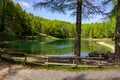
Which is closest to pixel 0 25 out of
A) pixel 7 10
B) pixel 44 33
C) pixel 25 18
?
pixel 7 10

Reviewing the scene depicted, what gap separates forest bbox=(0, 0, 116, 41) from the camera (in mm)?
62897

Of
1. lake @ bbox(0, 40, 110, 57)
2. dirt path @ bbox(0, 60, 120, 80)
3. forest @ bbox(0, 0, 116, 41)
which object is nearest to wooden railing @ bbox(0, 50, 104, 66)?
dirt path @ bbox(0, 60, 120, 80)

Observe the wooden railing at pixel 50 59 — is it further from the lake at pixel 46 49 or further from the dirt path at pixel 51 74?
the lake at pixel 46 49

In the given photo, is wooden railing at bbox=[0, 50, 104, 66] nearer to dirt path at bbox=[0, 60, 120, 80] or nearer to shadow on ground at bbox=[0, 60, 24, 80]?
shadow on ground at bbox=[0, 60, 24, 80]

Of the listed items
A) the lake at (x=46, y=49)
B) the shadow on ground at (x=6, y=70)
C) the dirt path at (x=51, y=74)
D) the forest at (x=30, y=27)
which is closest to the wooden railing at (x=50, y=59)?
the shadow on ground at (x=6, y=70)

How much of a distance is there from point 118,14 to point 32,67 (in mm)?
7690

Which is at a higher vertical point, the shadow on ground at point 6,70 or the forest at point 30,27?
the forest at point 30,27

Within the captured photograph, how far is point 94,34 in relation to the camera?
489ft

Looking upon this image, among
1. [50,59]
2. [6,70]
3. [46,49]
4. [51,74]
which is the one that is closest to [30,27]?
[46,49]

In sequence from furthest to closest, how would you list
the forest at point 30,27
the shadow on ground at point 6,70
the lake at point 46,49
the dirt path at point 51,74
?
the forest at point 30,27, the lake at point 46,49, the shadow on ground at point 6,70, the dirt path at point 51,74

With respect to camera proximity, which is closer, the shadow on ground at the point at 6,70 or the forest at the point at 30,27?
the shadow on ground at the point at 6,70

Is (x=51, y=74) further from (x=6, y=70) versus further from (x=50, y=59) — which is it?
(x=50, y=59)

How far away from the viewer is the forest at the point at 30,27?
62.9 metres

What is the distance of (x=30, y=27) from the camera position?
10319 cm
